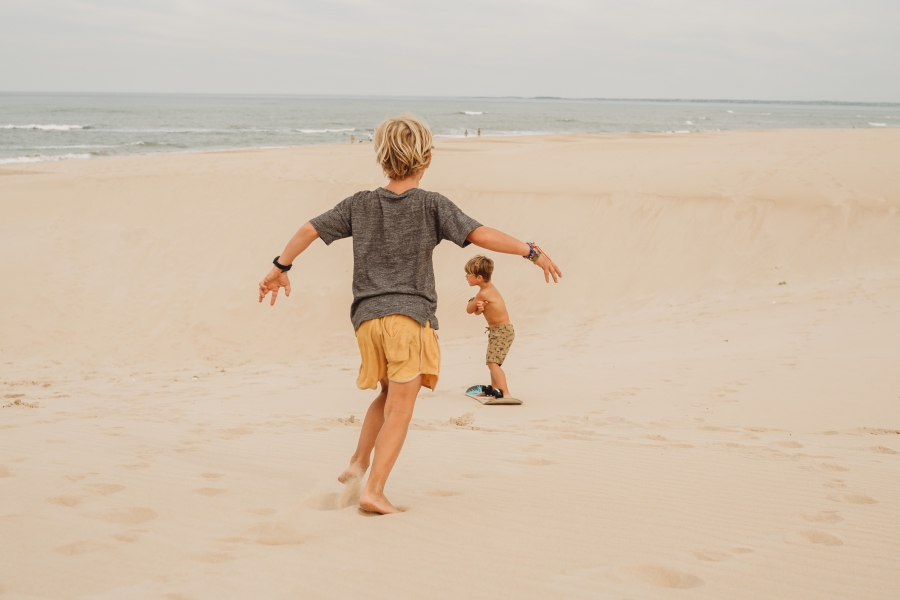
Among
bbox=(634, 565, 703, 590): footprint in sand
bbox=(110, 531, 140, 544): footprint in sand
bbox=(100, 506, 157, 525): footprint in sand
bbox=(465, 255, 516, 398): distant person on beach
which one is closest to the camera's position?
bbox=(634, 565, 703, 590): footprint in sand

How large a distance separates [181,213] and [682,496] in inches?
530

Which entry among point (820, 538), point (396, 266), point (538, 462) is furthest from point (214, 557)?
point (820, 538)

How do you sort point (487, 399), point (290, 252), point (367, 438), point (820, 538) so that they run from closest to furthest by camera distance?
point (820, 538)
point (290, 252)
point (367, 438)
point (487, 399)

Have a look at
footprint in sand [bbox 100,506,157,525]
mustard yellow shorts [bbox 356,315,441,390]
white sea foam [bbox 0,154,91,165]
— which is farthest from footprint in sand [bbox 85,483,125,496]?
white sea foam [bbox 0,154,91,165]

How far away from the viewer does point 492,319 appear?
6.69 m

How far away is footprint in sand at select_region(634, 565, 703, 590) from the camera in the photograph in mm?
2518

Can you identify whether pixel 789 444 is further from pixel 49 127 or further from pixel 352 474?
pixel 49 127

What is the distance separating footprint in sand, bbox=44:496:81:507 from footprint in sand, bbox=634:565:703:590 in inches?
92.8

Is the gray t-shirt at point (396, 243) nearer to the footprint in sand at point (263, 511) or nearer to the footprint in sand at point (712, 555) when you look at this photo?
the footprint in sand at point (263, 511)

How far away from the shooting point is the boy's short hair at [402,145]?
3.12 metres

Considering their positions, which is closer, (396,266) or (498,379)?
(396,266)

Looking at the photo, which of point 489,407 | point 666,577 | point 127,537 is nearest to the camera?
point 666,577

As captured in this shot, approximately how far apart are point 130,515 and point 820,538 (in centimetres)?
281

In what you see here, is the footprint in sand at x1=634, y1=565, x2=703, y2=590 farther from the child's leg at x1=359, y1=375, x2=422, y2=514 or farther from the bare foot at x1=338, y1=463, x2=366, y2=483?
Answer: the bare foot at x1=338, y1=463, x2=366, y2=483
